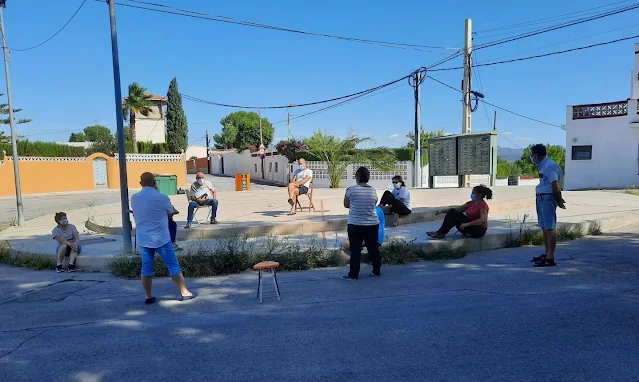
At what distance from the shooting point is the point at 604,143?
22.7m

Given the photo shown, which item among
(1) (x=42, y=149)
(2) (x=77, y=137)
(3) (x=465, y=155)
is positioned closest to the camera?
(3) (x=465, y=155)

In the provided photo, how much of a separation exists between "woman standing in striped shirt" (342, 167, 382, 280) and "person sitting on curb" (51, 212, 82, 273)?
4.60 metres

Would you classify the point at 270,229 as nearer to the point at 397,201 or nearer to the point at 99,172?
the point at 397,201

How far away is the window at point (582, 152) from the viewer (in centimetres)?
2337

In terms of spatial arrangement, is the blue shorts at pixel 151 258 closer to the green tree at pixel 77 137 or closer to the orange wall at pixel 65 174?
the orange wall at pixel 65 174

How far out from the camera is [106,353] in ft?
12.9

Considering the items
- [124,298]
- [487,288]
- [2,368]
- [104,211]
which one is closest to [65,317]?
[124,298]

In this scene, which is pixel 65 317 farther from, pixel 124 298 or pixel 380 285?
pixel 380 285

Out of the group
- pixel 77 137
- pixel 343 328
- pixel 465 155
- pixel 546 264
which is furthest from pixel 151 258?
pixel 77 137

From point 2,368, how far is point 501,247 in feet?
25.0

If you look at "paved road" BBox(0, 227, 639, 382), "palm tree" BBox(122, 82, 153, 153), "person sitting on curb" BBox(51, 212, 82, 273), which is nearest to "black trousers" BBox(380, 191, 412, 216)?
"paved road" BBox(0, 227, 639, 382)

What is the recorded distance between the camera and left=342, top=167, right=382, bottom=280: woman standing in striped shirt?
6023 millimetres

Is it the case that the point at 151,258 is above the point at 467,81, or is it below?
below

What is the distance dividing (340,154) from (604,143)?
44.4 ft
